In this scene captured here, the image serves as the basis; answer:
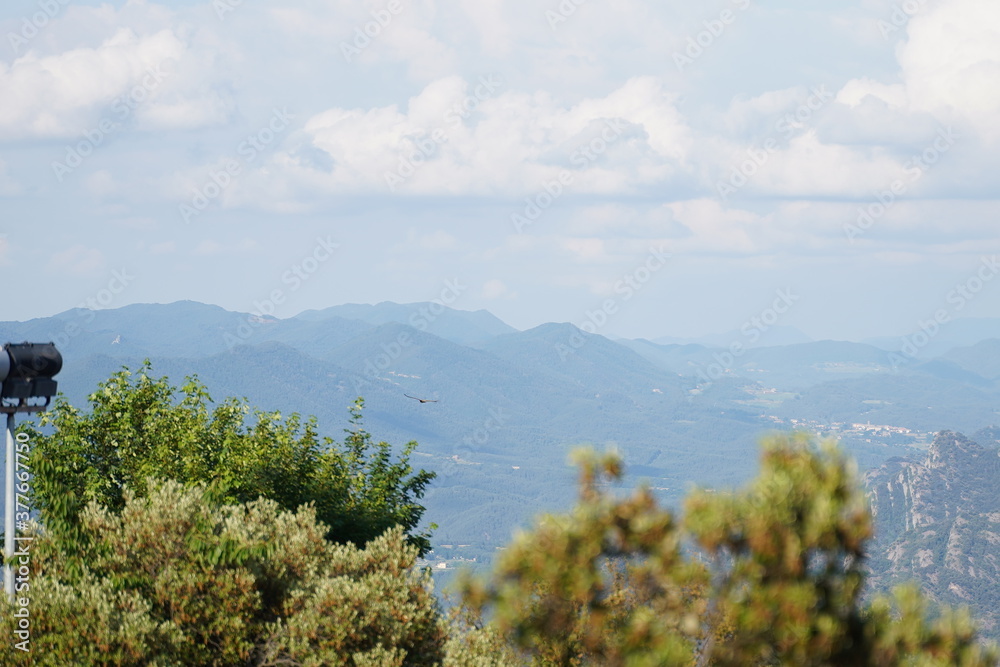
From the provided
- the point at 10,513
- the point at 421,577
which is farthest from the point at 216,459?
the point at 10,513

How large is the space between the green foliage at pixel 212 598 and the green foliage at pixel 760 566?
28.1 ft

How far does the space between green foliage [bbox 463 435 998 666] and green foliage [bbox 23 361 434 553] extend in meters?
21.3

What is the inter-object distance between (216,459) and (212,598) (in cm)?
2018

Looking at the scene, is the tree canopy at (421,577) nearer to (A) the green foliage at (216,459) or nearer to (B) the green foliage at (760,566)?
(B) the green foliage at (760,566)

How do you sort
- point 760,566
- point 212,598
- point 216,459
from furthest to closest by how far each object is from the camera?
point 216,459
point 212,598
point 760,566

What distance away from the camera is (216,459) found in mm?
36469

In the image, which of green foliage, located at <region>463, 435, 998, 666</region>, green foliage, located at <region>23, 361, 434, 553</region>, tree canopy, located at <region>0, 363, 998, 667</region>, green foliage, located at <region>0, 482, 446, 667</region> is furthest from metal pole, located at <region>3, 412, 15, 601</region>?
green foliage, located at <region>23, 361, 434, 553</region>

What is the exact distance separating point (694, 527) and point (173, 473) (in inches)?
1172

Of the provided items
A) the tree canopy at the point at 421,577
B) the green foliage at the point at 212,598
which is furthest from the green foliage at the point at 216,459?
the green foliage at the point at 212,598

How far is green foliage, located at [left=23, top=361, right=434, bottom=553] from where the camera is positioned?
110 feet

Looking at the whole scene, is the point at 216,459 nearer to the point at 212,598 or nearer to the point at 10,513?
the point at 212,598

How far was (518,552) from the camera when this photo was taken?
8.86 m

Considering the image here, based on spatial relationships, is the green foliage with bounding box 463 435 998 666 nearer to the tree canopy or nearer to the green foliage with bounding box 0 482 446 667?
the tree canopy

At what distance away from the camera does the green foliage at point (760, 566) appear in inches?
275
